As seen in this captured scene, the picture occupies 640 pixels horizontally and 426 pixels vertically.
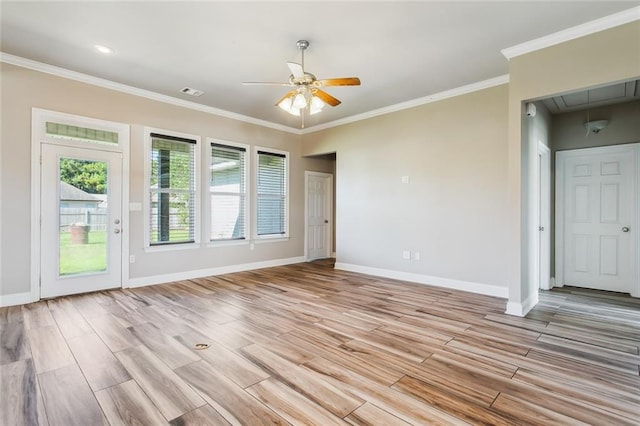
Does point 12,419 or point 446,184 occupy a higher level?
point 446,184

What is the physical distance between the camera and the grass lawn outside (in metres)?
4.20

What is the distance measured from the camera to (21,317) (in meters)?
3.38

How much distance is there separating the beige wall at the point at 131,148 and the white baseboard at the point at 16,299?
0.05m

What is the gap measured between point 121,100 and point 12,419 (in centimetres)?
424

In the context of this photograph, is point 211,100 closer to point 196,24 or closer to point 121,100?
point 121,100

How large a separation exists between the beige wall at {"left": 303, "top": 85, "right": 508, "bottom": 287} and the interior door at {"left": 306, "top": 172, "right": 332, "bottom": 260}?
1207 mm

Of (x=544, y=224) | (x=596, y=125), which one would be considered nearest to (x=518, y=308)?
(x=544, y=224)

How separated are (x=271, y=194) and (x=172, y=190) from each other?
6.73ft

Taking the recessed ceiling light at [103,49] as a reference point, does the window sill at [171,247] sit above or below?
below

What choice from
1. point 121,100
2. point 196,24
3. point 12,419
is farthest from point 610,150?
point 121,100

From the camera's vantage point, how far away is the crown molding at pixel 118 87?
12.6 ft

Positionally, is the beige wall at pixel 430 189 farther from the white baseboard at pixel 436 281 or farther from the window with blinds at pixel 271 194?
the window with blinds at pixel 271 194

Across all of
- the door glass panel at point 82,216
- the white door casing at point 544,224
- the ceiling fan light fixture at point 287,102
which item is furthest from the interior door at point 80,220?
the white door casing at point 544,224

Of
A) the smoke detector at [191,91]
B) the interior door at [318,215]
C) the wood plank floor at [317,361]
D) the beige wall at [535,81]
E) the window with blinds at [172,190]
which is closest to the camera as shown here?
the wood plank floor at [317,361]
